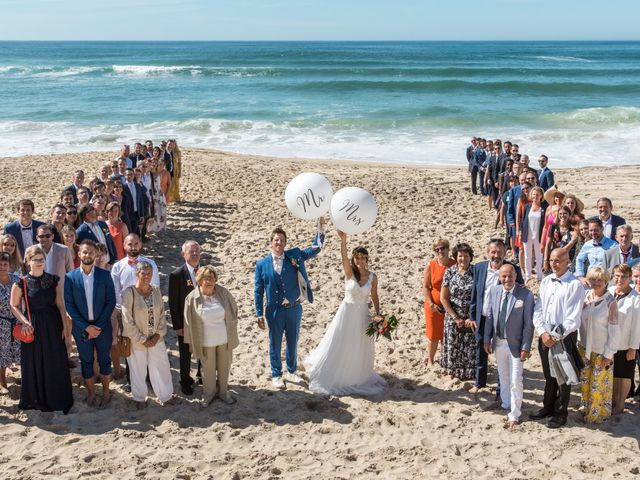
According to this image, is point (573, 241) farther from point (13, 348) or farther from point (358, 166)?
point (358, 166)

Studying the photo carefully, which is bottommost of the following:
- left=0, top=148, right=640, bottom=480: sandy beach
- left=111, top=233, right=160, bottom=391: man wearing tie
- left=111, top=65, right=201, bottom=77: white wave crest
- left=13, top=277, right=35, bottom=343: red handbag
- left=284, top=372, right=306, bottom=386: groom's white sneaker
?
left=0, top=148, right=640, bottom=480: sandy beach

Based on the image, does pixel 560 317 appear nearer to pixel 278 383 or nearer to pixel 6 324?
pixel 278 383

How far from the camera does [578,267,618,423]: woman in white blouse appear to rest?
17.7 feet

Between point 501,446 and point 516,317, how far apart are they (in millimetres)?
1036

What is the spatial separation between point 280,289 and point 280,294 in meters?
0.05

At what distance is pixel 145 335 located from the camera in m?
5.79

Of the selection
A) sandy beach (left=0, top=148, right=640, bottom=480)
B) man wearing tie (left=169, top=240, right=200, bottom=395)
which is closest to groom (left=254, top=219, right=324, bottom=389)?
sandy beach (left=0, top=148, right=640, bottom=480)

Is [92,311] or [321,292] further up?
[92,311]

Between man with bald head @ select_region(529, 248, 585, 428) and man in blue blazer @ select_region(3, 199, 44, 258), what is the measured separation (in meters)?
5.20

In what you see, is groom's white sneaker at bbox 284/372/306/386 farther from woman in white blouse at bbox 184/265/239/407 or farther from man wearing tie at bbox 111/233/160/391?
man wearing tie at bbox 111/233/160/391

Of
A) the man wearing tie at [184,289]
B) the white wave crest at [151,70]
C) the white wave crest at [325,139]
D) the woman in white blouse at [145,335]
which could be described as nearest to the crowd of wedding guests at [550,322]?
the man wearing tie at [184,289]

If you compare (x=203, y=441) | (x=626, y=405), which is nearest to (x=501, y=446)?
(x=626, y=405)

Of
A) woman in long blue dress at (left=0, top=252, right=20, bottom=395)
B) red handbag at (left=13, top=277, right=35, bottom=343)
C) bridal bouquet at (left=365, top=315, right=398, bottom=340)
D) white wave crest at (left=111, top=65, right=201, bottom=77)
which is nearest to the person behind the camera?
red handbag at (left=13, top=277, right=35, bottom=343)

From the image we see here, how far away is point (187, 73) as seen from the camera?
2317 inches
